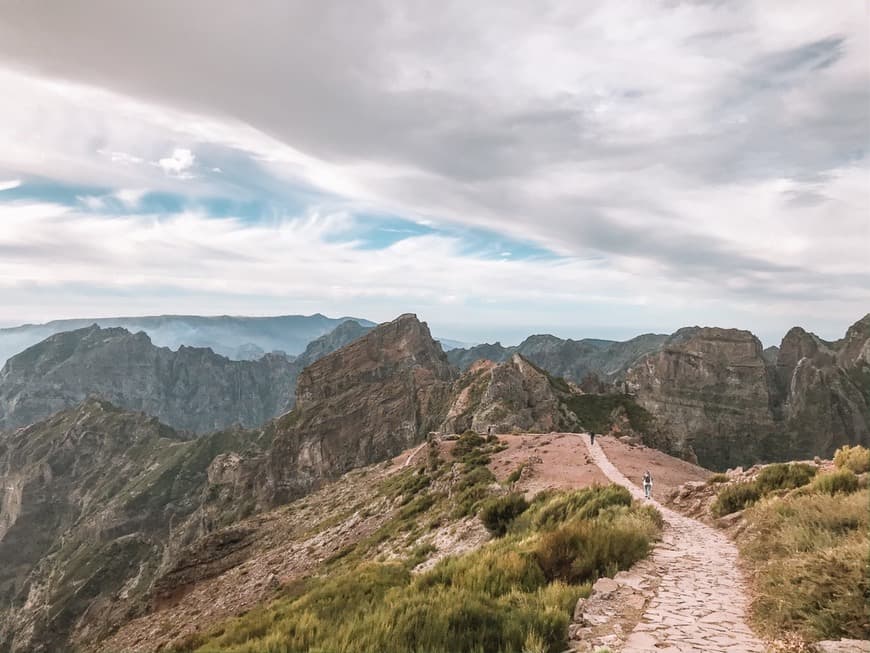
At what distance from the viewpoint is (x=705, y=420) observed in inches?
5684

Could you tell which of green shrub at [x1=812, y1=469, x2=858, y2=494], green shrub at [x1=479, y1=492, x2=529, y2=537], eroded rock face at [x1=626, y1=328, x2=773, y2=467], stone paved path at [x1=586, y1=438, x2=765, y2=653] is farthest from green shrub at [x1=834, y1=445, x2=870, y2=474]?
eroded rock face at [x1=626, y1=328, x2=773, y2=467]

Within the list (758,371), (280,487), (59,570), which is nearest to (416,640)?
(280,487)

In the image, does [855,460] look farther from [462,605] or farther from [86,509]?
[86,509]

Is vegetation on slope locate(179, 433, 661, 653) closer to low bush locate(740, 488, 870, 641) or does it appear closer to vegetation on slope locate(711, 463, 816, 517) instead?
low bush locate(740, 488, 870, 641)

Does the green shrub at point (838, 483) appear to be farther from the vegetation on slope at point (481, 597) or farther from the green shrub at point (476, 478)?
the green shrub at point (476, 478)

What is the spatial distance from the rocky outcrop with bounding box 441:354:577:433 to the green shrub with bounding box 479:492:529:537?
122 ft

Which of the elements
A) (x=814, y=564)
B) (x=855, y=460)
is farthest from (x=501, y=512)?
(x=814, y=564)

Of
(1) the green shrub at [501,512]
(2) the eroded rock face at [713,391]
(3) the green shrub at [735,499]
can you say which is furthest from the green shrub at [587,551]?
(2) the eroded rock face at [713,391]

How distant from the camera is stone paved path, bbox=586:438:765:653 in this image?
658 cm

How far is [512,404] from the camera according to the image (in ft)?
232

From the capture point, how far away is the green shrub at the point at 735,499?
1639 cm

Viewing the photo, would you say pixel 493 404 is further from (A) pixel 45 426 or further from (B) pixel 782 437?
(A) pixel 45 426

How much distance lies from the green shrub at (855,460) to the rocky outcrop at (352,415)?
268ft

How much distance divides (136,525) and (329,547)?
5731 inches
